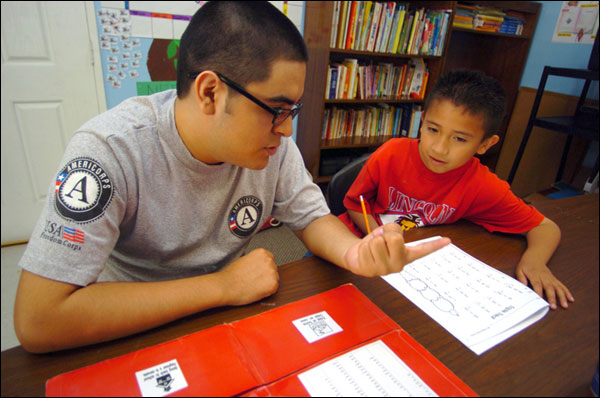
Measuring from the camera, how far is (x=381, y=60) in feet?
10.6

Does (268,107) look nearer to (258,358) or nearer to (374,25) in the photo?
(258,358)

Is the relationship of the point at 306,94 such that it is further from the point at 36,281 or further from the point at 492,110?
the point at 36,281

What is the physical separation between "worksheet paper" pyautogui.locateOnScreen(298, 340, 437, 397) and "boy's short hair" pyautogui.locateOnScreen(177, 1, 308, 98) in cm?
54

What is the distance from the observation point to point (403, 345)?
60cm

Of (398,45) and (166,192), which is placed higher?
(398,45)

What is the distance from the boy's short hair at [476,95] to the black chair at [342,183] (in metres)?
0.37

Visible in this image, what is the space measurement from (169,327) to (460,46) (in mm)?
3886

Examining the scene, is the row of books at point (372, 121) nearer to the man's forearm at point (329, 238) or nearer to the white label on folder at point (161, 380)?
the man's forearm at point (329, 238)

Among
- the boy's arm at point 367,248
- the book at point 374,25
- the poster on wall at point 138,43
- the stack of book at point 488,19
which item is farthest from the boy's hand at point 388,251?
the stack of book at point 488,19

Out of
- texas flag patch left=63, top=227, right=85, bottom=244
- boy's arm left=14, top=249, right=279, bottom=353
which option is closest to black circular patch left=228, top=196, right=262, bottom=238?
boy's arm left=14, top=249, right=279, bottom=353

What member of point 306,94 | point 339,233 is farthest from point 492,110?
point 306,94

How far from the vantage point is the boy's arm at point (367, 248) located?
65 centimetres

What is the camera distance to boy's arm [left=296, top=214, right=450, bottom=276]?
646 millimetres

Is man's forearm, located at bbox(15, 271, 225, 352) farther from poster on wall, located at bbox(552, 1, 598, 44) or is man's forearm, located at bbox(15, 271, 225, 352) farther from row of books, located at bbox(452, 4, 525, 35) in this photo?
poster on wall, located at bbox(552, 1, 598, 44)
